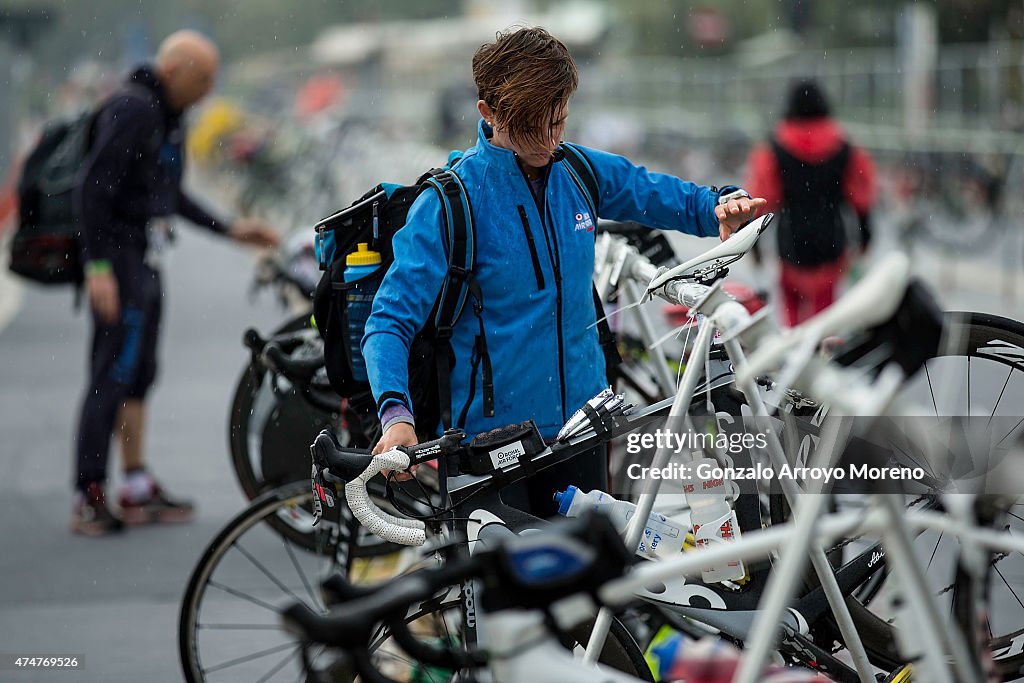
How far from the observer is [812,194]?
767cm

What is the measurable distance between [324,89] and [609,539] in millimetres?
30728

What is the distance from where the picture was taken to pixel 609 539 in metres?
2.11

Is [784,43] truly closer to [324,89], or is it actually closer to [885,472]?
[324,89]

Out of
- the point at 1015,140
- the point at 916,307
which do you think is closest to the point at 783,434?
the point at 916,307

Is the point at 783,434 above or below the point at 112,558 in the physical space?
above

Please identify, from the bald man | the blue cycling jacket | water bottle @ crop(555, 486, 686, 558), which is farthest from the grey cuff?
the bald man

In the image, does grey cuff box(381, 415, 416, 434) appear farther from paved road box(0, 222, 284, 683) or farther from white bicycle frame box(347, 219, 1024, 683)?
paved road box(0, 222, 284, 683)

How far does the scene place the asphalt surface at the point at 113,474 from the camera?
4.86 m

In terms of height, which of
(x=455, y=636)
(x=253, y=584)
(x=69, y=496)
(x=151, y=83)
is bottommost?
(x=69, y=496)

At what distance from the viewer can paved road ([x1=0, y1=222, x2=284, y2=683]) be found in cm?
484

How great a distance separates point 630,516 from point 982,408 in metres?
0.98

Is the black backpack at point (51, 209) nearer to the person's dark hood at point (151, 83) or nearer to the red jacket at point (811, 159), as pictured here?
the person's dark hood at point (151, 83)
